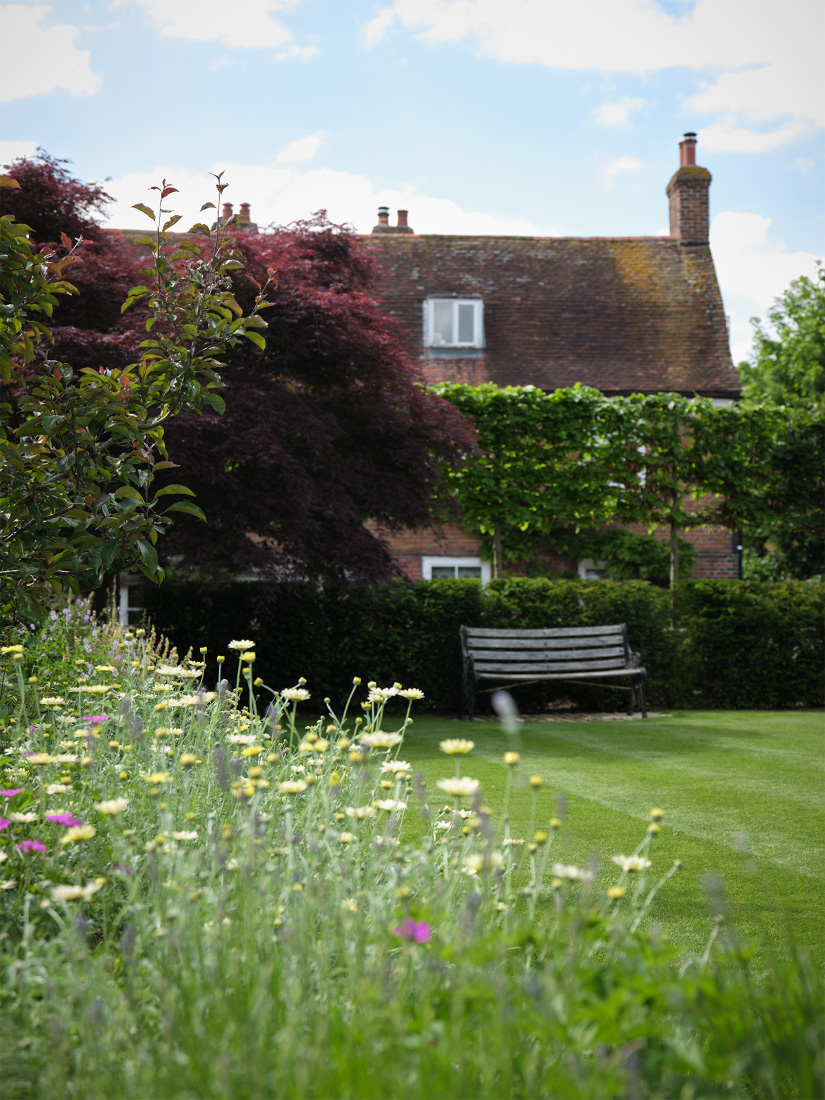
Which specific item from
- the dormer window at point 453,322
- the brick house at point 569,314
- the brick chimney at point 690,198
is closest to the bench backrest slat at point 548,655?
the brick house at point 569,314

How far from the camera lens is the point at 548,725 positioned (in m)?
9.22

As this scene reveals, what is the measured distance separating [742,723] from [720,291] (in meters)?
12.8

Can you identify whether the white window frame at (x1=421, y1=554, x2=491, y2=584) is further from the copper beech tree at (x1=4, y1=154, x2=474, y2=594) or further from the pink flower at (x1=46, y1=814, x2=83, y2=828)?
the pink flower at (x1=46, y1=814, x2=83, y2=828)

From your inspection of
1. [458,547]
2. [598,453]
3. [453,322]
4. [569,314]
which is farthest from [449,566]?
[569,314]

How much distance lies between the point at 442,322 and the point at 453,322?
23 centimetres

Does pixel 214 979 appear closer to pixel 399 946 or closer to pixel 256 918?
pixel 256 918

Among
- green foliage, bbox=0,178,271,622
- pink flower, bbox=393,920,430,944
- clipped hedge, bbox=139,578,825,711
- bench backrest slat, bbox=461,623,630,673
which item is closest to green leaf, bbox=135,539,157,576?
green foliage, bbox=0,178,271,622

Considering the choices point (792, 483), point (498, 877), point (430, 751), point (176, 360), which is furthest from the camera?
point (792, 483)

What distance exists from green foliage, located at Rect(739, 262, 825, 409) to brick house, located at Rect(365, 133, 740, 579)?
847cm

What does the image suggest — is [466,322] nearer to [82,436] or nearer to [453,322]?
[453,322]

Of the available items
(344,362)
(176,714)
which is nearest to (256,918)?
(176,714)

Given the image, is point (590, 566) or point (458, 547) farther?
point (590, 566)

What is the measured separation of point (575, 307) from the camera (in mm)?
19297

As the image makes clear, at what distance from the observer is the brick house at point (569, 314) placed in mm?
17719
